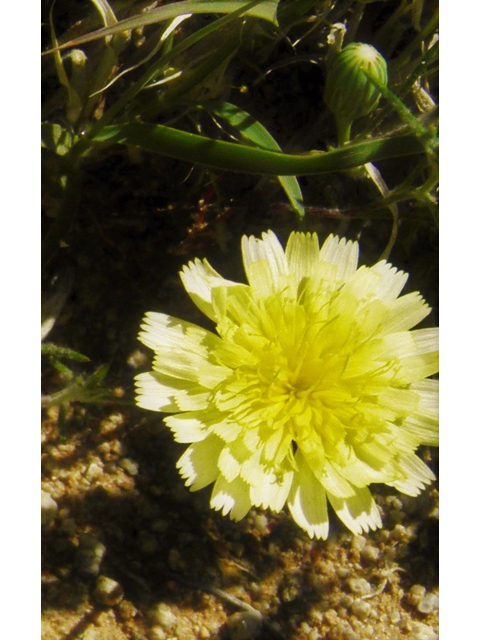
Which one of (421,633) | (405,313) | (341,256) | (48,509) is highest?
(341,256)

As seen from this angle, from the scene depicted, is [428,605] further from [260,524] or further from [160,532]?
[160,532]

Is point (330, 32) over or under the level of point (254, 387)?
over

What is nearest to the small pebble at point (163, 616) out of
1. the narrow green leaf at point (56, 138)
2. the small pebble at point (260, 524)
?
the small pebble at point (260, 524)

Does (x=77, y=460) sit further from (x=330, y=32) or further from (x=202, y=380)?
(x=330, y=32)

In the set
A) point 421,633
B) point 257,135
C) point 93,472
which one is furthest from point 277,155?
point 421,633

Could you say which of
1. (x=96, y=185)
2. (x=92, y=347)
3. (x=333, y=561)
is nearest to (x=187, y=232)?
(x=96, y=185)

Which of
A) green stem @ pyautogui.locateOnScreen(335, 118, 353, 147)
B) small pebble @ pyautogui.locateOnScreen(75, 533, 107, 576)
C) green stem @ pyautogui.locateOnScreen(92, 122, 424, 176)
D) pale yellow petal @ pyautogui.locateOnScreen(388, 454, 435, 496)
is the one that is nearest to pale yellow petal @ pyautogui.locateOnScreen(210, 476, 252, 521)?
pale yellow petal @ pyautogui.locateOnScreen(388, 454, 435, 496)
